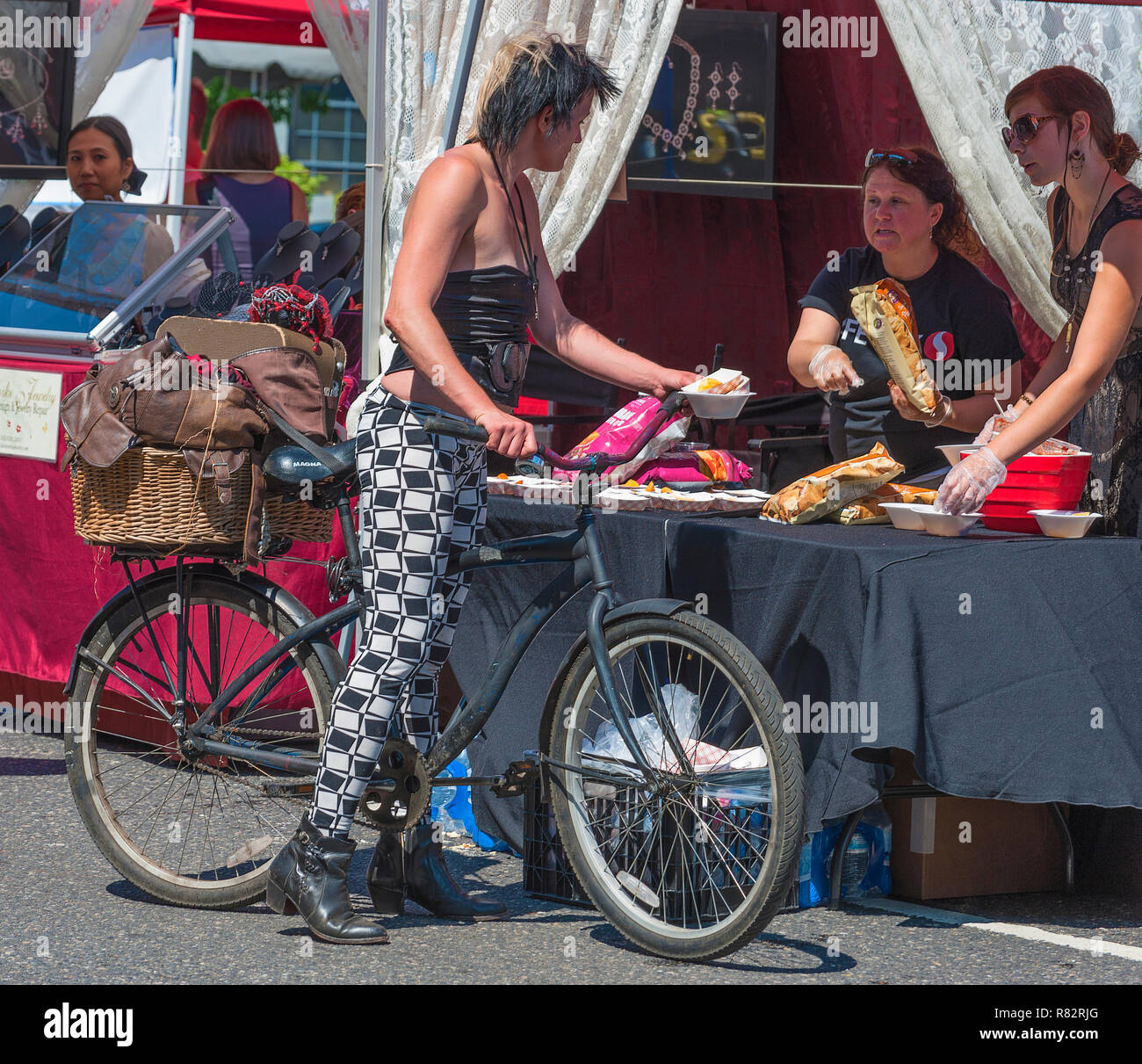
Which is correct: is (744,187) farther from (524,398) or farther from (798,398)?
(524,398)

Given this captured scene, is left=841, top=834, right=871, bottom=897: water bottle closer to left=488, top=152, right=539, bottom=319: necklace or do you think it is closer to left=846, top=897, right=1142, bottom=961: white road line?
left=846, top=897, right=1142, bottom=961: white road line

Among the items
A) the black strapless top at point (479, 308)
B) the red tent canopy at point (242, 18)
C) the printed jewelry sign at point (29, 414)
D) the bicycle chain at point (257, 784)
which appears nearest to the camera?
the black strapless top at point (479, 308)

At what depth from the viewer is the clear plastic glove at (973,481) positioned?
3.60 m

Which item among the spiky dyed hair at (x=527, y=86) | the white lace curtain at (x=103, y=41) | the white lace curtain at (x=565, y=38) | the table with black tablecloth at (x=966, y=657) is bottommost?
the table with black tablecloth at (x=966, y=657)

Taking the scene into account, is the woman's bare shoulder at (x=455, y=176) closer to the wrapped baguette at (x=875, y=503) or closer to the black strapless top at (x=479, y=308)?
the black strapless top at (x=479, y=308)

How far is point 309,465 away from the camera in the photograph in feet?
12.1

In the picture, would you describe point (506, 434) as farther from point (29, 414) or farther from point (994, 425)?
point (29, 414)

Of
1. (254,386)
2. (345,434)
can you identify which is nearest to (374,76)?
(345,434)

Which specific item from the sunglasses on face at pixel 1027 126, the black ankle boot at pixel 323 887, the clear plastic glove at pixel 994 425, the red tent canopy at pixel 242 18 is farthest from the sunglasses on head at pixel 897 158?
the red tent canopy at pixel 242 18

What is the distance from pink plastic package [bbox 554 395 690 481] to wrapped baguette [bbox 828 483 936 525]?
1.65 feet

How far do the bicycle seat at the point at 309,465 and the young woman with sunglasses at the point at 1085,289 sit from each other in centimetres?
133

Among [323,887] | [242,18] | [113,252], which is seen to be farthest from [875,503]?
[242,18]

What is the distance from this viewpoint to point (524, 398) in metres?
6.34
